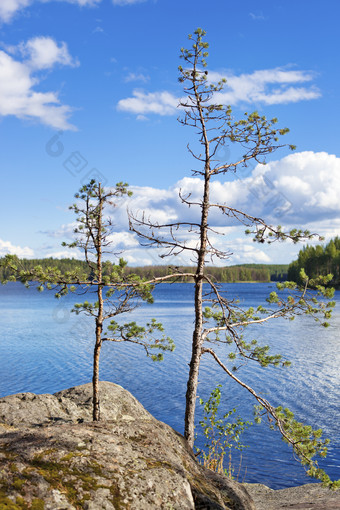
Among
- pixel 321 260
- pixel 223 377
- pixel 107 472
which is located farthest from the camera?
pixel 321 260

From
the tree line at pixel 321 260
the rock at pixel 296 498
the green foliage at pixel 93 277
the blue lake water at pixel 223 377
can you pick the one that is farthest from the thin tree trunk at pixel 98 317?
the tree line at pixel 321 260

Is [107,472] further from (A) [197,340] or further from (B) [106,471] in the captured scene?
(A) [197,340]

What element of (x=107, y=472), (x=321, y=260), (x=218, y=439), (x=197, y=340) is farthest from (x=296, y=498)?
(x=321, y=260)

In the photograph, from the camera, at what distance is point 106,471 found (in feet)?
17.0

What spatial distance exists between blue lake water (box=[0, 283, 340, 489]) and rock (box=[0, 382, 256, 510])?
25.6 feet

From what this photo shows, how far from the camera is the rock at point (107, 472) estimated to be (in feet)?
15.3

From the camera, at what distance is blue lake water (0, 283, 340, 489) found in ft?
51.4

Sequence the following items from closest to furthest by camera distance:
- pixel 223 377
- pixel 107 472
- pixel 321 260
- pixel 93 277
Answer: pixel 107 472 < pixel 93 277 < pixel 223 377 < pixel 321 260

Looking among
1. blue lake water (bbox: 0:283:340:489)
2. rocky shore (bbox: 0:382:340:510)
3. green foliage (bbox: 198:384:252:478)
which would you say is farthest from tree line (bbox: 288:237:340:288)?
rocky shore (bbox: 0:382:340:510)

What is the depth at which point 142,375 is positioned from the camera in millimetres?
26734

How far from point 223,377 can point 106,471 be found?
847 inches

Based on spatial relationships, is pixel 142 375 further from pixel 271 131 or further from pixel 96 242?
pixel 271 131

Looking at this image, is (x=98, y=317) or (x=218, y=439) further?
(x=218, y=439)

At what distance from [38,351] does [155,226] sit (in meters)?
28.4
